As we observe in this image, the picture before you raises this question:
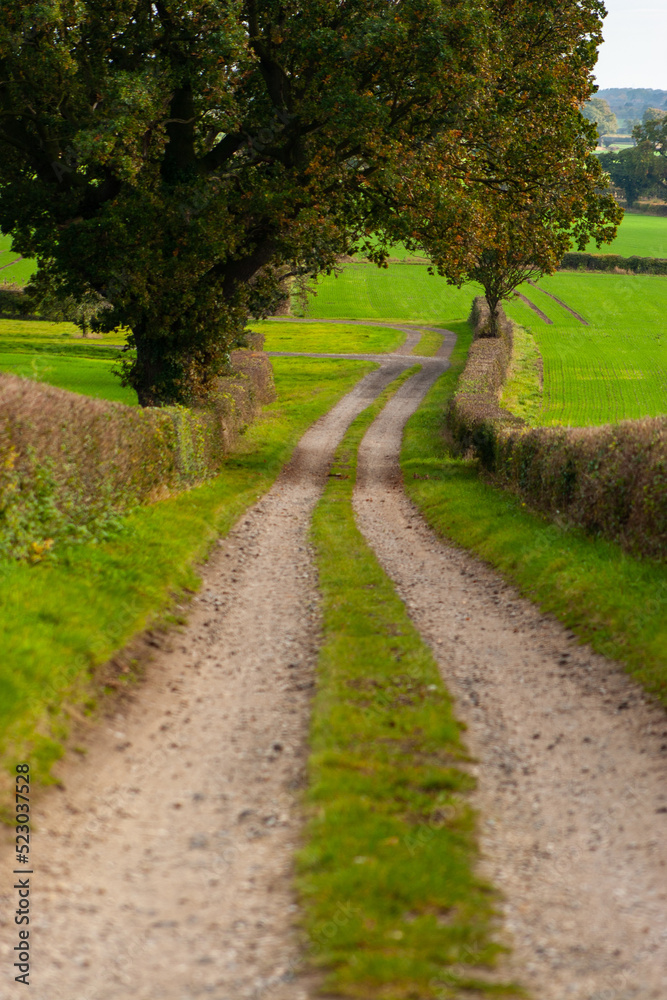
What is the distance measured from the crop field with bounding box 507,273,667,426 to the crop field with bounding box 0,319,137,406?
21.4 metres

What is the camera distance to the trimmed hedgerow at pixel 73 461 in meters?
10.5

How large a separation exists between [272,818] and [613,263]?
385 feet

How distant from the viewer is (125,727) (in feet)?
26.2

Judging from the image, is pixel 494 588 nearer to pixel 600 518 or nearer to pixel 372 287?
pixel 600 518

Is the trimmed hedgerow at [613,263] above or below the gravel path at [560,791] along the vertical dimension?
above

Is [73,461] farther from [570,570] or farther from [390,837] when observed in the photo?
[390,837]

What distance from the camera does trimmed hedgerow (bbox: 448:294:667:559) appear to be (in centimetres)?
1250

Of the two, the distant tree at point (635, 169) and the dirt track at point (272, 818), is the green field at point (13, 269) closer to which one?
the dirt track at point (272, 818)

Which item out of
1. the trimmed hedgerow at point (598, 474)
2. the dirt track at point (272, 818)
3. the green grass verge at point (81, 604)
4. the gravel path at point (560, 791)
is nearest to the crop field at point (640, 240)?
the trimmed hedgerow at point (598, 474)

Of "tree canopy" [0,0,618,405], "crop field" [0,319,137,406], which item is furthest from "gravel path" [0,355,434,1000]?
"crop field" [0,319,137,406]

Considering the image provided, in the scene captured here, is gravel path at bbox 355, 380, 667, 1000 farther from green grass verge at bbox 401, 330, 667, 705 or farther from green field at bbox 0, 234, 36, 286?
green field at bbox 0, 234, 36, 286

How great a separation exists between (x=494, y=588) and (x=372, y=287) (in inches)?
3819

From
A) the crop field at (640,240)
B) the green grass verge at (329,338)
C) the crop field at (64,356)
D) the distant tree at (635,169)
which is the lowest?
the crop field at (64,356)

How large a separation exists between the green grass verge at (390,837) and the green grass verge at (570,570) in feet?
7.50
